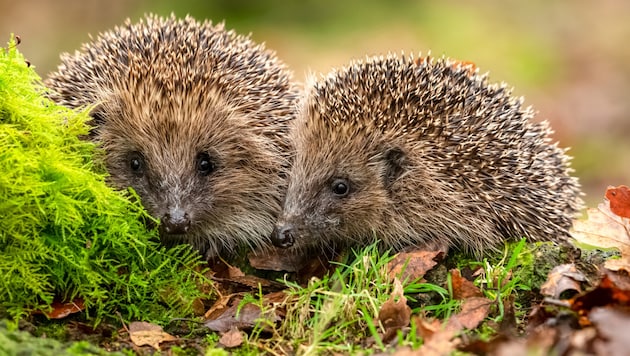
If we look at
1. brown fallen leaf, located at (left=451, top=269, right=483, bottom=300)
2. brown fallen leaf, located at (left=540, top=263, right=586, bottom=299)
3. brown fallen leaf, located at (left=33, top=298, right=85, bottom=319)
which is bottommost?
brown fallen leaf, located at (left=33, top=298, right=85, bottom=319)

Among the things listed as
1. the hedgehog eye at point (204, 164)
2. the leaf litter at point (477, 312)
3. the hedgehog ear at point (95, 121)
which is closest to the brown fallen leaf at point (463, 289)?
the leaf litter at point (477, 312)

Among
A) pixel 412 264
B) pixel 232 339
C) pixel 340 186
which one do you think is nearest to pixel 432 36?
pixel 340 186

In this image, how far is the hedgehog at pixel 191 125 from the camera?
4883 millimetres

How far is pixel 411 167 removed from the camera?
4898mm

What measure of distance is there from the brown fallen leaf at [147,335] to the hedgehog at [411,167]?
3.12 feet

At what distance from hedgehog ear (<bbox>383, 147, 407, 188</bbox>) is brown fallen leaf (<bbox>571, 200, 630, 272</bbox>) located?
107 cm

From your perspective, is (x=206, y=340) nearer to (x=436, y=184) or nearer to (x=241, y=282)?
(x=241, y=282)

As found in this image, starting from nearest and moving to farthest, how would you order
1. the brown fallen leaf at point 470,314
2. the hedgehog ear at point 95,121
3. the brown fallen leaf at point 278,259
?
the brown fallen leaf at point 470,314 → the brown fallen leaf at point 278,259 → the hedgehog ear at point 95,121

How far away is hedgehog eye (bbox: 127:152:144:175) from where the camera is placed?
194 inches

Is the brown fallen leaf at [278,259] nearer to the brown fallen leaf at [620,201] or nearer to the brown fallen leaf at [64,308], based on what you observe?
the brown fallen leaf at [64,308]

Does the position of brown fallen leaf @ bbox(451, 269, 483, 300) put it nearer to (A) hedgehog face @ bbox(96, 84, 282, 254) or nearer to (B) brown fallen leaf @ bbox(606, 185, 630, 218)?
(B) brown fallen leaf @ bbox(606, 185, 630, 218)

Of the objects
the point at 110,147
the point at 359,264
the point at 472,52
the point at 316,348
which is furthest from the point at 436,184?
the point at 472,52

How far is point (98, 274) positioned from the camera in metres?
4.07

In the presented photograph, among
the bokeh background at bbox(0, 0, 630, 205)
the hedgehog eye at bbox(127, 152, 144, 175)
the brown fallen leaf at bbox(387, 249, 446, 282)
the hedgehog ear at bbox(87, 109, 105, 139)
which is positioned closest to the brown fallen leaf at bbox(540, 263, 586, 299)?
the brown fallen leaf at bbox(387, 249, 446, 282)
